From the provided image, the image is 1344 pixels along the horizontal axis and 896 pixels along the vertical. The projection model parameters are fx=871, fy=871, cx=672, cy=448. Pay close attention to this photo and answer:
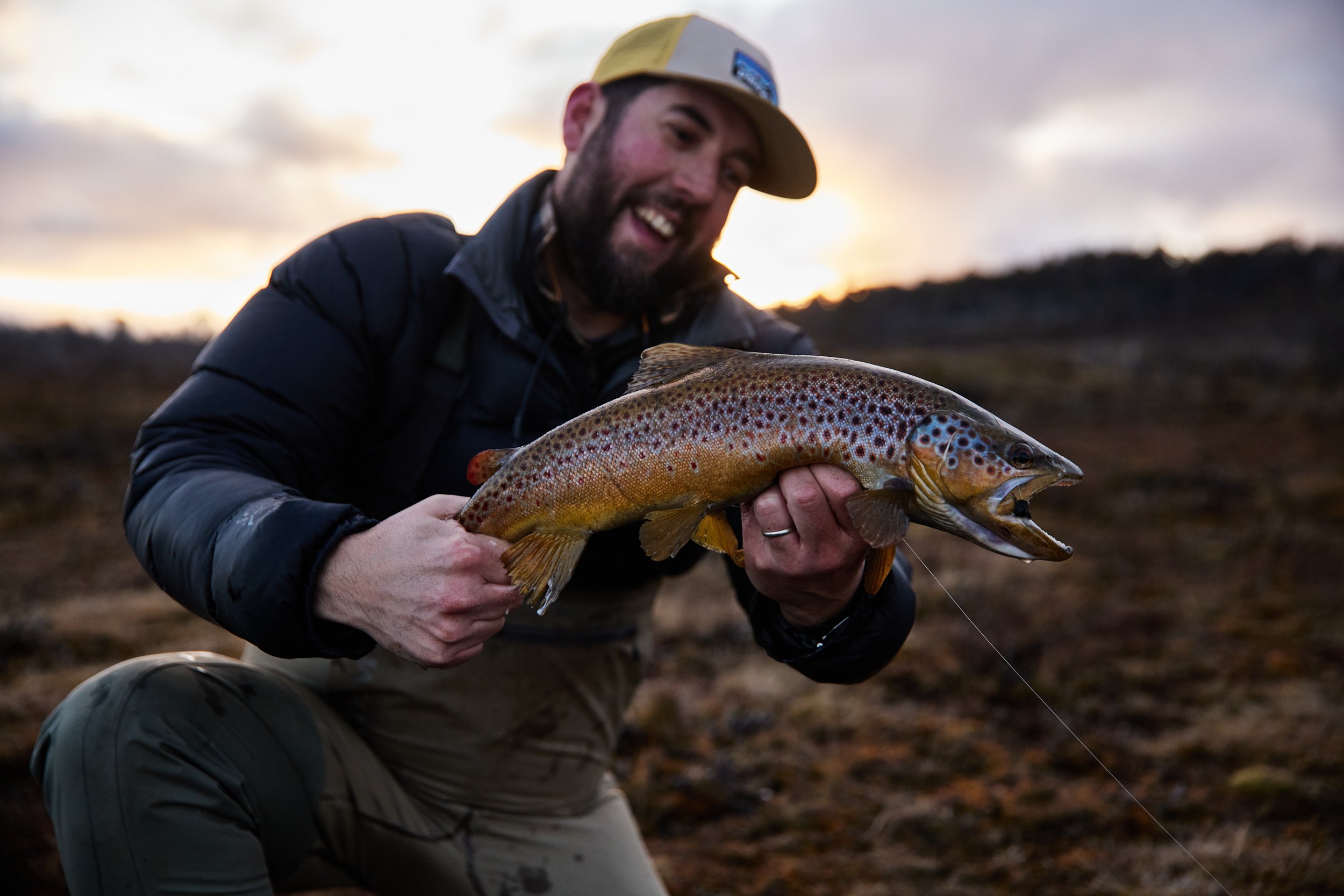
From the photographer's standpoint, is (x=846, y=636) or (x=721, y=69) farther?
(x=721, y=69)

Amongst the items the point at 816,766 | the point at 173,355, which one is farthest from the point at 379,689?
the point at 173,355

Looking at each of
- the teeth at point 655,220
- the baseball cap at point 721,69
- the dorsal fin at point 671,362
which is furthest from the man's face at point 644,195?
the dorsal fin at point 671,362

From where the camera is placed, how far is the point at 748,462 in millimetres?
2521

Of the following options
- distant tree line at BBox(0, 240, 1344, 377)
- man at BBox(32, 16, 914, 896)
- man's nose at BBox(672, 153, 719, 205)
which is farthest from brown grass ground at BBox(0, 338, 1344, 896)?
distant tree line at BBox(0, 240, 1344, 377)

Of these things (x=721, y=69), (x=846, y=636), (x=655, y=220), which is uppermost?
(x=721, y=69)

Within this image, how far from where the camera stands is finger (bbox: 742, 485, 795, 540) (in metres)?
2.55

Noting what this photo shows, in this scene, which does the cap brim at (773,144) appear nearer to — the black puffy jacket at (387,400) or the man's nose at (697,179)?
the man's nose at (697,179)

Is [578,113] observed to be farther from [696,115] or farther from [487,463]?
[487,463]

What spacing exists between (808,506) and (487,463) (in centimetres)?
96

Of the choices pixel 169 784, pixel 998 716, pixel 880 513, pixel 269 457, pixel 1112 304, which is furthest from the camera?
pixel 1112 304

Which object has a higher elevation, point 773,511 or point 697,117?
point 697,117

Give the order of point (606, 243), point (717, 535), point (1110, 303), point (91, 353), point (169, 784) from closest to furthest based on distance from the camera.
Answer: point (169, 784) → point (717, 535) → point (606, 243) → point (91, 353) → point (1110, 303)

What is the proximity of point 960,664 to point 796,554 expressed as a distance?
16.5ft

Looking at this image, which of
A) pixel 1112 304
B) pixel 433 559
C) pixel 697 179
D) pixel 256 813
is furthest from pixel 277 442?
pixel 1112 304
